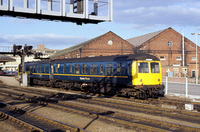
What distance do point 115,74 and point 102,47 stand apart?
1294 inches

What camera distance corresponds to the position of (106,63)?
67.1ft

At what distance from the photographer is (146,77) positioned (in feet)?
59.9

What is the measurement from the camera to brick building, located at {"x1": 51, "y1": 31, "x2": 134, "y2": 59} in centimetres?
5019

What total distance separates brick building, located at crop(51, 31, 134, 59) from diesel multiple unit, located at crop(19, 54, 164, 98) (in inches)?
888

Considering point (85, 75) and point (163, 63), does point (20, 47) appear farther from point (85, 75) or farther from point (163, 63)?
point (163, 63)

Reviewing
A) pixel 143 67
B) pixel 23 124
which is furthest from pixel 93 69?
pixel 23 124

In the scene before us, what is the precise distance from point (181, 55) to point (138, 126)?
4997cm

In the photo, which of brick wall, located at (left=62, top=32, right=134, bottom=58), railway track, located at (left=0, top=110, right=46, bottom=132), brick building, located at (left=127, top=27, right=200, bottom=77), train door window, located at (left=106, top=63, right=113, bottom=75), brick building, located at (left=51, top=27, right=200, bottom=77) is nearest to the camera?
railway track, located at (left=0, top=110, right=46, bottom=132)

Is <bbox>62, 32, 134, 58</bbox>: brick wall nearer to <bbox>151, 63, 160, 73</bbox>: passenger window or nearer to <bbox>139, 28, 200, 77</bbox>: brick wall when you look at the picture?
<bbox>139, 28, 200, 77</bbox>: brick wall

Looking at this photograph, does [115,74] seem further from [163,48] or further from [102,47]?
[163,48]

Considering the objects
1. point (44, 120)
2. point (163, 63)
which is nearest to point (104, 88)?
point (44, 120)

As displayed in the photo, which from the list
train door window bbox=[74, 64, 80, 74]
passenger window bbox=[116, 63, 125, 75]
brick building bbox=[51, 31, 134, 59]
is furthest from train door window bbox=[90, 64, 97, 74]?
brick building bbox=[51, 31, 134, 59]

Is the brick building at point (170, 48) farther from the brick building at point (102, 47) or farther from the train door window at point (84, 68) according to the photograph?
the train door window at point (84, 68)

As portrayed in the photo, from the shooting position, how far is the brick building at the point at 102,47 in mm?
50194
